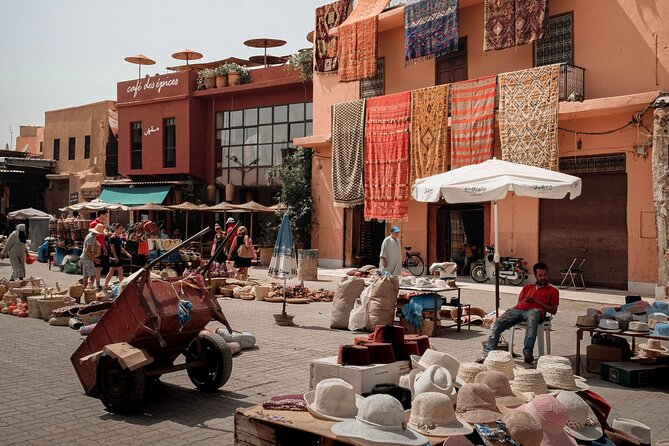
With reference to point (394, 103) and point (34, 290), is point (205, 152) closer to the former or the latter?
point (394, 103)

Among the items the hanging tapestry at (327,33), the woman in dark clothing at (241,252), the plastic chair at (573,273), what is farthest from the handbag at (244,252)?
the hanging tapestry at (327,33)

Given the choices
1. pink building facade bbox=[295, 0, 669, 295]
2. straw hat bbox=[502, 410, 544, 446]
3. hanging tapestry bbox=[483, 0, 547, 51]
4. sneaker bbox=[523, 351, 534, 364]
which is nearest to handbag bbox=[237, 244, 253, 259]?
pink building facade bbox=[295, 0, 669, 295]

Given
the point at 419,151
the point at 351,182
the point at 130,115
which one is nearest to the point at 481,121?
the point at 419,151

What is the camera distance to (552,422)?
12.8 ft

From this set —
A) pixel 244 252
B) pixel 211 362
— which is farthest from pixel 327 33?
pixel 211 362

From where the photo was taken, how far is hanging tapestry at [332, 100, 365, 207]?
22.0m

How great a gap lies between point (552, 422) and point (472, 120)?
50.8ft

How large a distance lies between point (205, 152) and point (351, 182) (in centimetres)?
1237

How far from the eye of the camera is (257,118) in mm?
30109

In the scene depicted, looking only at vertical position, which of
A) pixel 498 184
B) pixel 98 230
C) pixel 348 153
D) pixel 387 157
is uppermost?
pixel 348 153

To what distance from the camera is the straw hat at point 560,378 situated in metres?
5.07

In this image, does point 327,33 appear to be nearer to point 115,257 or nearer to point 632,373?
point 115,257

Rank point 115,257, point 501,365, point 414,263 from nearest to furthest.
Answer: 1. point 501,365
2. point 115,257
3. point 414,263

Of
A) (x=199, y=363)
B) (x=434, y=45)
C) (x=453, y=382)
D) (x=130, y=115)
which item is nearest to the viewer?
(x=453, y=382)
